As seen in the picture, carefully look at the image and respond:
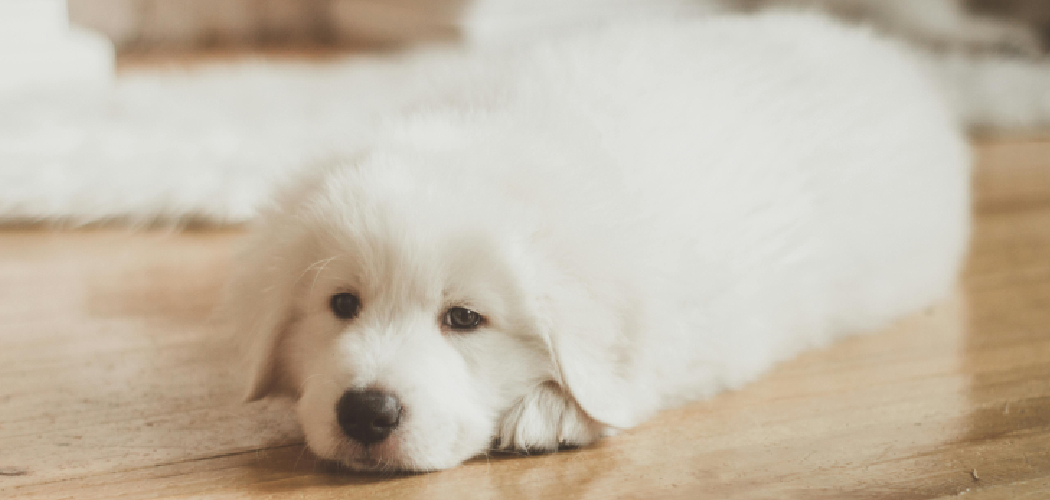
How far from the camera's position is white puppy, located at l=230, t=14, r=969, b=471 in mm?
1387

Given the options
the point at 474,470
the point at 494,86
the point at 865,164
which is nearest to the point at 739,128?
the point at 865,164

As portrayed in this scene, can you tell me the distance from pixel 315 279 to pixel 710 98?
2.65 ft

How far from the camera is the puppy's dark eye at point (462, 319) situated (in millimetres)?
1423

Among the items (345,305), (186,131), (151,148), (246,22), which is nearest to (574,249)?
(345,305)

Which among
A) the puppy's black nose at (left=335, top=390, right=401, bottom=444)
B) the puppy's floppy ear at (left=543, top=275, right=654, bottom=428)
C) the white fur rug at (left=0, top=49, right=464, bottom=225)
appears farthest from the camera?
the white fur rug at (left=0, top=49, right=464, bottom=225)

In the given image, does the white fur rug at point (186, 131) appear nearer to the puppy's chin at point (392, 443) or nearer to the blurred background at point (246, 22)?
the puppy's chin at point (392, 443)

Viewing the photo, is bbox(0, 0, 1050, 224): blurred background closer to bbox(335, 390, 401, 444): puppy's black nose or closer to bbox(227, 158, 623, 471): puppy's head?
bbox(227, 158, 623, 471): puppy's head

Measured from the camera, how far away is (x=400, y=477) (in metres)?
1.38

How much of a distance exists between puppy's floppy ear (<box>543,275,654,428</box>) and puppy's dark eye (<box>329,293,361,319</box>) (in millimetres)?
292

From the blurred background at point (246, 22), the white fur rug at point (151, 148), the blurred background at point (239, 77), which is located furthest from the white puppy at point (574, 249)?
the blurred background at point (246, 22)

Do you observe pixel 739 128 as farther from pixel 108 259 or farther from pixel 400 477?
pixel 108 259

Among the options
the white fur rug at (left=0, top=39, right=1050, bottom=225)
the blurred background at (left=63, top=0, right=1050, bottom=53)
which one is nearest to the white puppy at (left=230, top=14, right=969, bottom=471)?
the white fur rug at (left=0, top=39, right=1050, bottom=225)

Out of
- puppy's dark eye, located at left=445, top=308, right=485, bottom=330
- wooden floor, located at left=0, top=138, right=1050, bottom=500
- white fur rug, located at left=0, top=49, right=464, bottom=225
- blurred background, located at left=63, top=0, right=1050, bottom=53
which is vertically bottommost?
wooden floor, located at left=0, top=138, right=1050, bottom=500

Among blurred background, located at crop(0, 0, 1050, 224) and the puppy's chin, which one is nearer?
the puppy's chin
